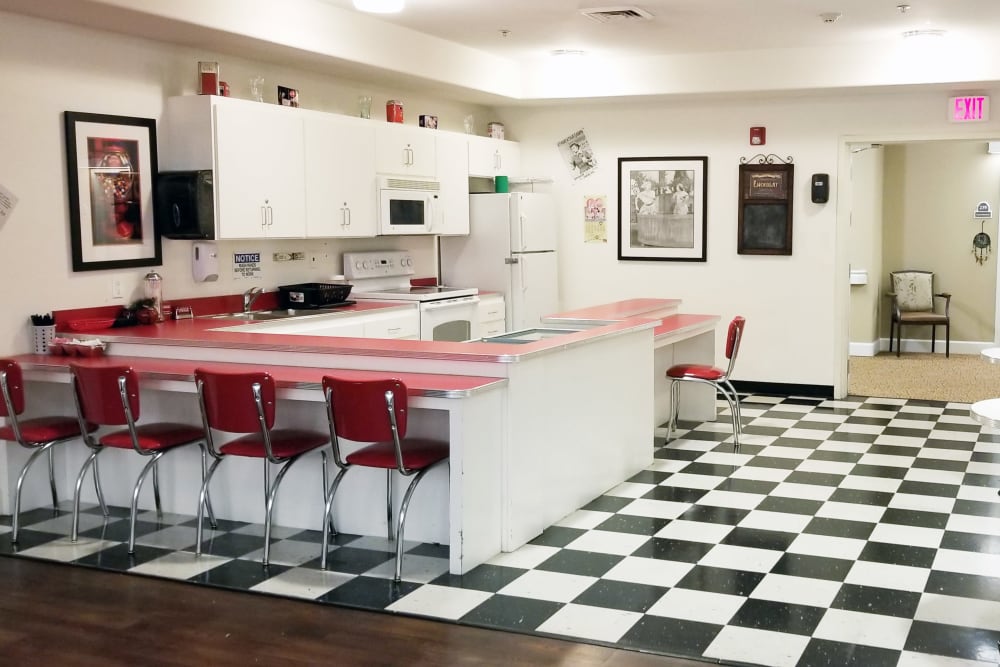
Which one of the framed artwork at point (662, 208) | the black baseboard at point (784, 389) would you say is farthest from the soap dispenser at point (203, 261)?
the black baseboard at point (784, 389)

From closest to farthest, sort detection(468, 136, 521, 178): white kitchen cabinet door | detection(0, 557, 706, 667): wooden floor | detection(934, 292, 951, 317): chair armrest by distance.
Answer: detection(0, 557, 706, 667): wooden floor, detection(468, 136, 521, 178): white kitchen cabinet door, detection(934, 292, 951, 317): chair armrest

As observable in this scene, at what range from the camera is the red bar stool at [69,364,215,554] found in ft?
14.5

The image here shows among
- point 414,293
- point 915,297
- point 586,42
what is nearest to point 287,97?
point 414,293

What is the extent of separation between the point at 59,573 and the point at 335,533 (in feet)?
3.83

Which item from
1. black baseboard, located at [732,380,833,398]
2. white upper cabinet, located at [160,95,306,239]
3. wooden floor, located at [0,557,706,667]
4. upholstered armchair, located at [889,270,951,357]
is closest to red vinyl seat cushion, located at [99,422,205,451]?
wooden floor, located at [0,557,706,667]

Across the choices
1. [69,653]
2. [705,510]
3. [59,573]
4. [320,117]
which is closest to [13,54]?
[320,117]

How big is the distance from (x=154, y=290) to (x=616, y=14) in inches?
127

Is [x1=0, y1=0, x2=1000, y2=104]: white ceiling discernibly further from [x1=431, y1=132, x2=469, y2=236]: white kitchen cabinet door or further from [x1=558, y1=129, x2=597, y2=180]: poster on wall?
[x1=558, y1=129, x2=597, y2=180]: poster on wall

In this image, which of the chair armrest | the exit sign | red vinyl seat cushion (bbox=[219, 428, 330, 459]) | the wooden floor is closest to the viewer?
the wooden floor

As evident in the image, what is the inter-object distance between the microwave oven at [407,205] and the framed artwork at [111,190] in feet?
5.62

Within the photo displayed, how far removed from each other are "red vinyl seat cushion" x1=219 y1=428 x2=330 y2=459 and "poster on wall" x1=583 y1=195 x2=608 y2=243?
481 cm

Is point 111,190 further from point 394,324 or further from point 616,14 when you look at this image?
point 616,14

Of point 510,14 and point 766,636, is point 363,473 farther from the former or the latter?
point 510,14

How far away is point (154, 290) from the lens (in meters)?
5.70
